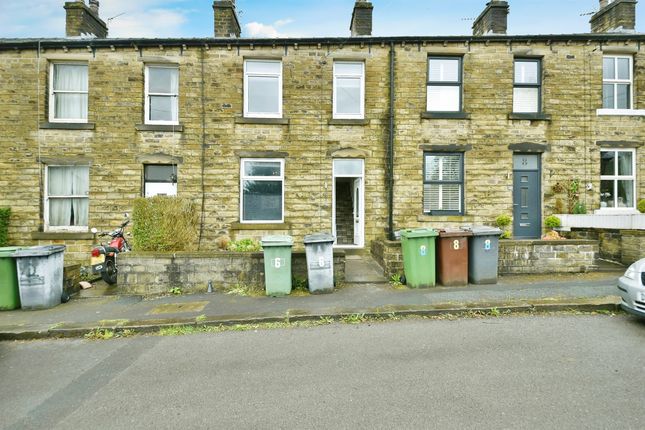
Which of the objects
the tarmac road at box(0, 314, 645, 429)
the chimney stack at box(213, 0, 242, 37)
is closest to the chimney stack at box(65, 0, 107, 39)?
the chimney stack at box(213, 0, 242, 37)

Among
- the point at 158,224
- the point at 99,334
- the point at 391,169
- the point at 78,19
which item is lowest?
the point at 99,334

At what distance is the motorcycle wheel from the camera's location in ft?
26.1

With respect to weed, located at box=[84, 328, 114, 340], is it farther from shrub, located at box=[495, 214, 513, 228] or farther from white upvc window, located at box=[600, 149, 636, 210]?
white upvc window, located at box=[600, 149, 636, 210]

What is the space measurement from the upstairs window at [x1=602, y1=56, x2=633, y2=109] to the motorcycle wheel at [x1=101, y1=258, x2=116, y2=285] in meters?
14.8

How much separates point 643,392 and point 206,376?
4.29 m

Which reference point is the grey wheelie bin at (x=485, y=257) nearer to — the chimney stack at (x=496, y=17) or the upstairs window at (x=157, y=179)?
the chimney stack at (x=496, y=17)

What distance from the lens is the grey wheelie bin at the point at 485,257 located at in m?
7.52

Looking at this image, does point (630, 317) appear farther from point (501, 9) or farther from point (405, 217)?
point (501, 9)

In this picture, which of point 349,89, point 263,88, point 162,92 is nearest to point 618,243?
point 349,89

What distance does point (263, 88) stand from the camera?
11164 millimetres

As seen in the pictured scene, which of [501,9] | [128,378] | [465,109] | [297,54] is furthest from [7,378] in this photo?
[501,9]

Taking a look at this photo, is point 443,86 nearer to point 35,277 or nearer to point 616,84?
point 616,84

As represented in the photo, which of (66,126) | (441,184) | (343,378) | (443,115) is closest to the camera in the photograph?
(343,378)

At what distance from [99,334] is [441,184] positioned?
948cm
